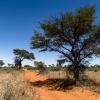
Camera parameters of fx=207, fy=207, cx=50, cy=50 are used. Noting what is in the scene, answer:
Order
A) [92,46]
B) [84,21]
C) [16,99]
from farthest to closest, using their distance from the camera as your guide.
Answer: [92,46], [84,21], [16,99]

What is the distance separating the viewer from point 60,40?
21.7 m

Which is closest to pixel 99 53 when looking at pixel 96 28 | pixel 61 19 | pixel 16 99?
pixel 96 28

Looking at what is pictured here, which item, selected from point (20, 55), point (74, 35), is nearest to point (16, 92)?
point (74, 35)

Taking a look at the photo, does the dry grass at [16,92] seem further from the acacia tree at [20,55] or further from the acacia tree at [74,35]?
the acacia tree at [20,55]

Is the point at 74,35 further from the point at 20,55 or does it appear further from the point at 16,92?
the point at 20,55

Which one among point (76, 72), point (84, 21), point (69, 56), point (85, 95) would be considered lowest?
point (85, 95)

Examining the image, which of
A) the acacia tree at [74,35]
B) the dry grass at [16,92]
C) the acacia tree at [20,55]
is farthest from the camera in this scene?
the acacia tree at [20,55]

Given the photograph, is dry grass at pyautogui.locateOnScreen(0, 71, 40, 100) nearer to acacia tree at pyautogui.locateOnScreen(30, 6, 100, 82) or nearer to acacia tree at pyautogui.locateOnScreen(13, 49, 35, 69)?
acacia tree at pyautogui.locateOnScreen(30, 6, 100, 82)

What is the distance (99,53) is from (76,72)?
10.0ft

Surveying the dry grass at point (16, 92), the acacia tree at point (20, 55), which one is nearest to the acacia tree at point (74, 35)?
the dry grass at point (16, 92)

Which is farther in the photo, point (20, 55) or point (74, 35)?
point (20, 55)

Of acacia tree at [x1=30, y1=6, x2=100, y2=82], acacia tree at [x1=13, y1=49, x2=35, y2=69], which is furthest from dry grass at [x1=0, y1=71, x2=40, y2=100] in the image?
acacia tree at [x1=13, y1=49, x2=35, y2=69]

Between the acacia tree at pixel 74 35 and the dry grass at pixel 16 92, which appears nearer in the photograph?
the dry grass at pixel 16 92

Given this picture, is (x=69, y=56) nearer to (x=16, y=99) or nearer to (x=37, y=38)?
(x=37, y=38)
